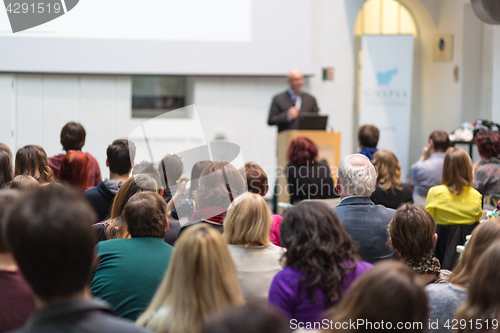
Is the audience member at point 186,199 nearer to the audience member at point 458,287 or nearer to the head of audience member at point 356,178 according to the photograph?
the head of audience member at point 356,178

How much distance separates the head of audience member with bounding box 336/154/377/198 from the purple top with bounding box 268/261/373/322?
95 centimetres

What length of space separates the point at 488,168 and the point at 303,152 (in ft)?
4.87

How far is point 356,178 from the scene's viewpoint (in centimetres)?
250

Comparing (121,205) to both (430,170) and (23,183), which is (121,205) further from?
(430,170)

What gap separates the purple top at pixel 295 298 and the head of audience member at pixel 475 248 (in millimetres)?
359

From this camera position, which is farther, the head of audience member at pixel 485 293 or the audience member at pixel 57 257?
the head of audience member at pixel 485 293

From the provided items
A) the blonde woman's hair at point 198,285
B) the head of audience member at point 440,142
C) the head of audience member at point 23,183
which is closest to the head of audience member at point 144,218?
the blonde woman's hair at point 198,285

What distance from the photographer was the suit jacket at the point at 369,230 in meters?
2.33

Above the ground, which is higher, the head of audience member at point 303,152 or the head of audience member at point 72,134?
the head of audience member at point 72,134

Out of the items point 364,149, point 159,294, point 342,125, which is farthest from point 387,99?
point 159,294

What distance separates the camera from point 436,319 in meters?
1.63

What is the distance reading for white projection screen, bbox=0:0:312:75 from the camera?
6.37 m

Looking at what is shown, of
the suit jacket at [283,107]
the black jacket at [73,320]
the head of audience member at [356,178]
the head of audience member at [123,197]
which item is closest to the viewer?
the black jacket at [73,320]

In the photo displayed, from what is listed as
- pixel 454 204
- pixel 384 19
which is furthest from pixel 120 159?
pixel 384 19
